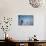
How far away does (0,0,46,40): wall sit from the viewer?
159 inches

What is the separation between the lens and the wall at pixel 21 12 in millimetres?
4043

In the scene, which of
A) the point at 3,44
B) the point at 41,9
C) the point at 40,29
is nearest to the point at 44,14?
the point at 41,9

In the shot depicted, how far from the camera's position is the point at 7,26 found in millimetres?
4055

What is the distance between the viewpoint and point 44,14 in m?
4.10

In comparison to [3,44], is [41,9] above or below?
above

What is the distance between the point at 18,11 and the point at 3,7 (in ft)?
1.60

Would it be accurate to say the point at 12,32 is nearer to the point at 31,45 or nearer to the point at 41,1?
the point at 31,45

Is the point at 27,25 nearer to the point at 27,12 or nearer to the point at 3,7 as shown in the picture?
the point at 27,12

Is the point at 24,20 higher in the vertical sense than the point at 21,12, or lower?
lower

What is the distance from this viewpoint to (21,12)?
161 inches

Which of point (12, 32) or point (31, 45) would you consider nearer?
point (31, 45)

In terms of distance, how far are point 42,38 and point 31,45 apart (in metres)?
0.66

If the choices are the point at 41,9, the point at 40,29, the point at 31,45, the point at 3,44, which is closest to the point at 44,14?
the point at 41,9

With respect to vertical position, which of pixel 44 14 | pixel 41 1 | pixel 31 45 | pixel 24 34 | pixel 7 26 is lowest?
pixel 31 45
